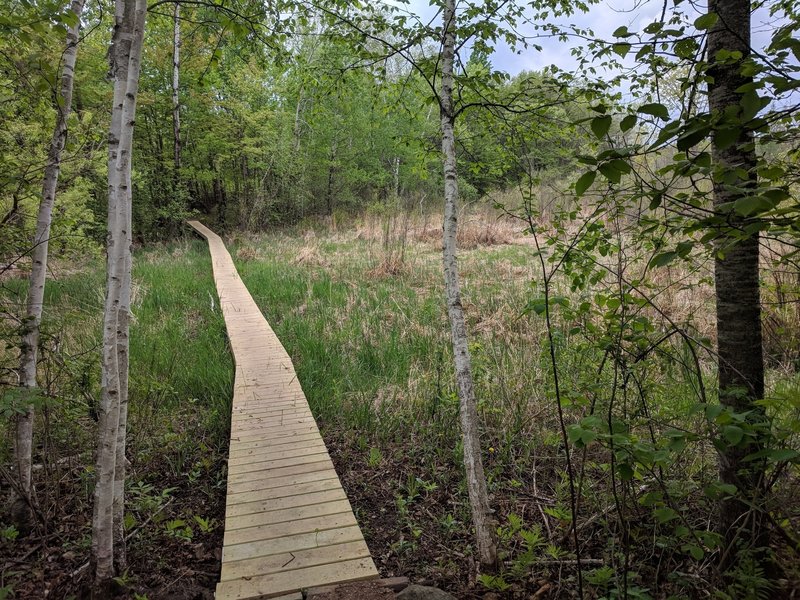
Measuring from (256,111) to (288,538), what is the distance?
19.1 meters

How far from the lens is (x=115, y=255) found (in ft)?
7.48

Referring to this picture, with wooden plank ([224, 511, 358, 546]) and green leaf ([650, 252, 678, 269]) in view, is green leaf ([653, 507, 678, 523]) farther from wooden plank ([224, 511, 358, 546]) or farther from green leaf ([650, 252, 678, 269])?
wooden plank ([224, 511, 358, 546])

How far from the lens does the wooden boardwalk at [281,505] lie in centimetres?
247

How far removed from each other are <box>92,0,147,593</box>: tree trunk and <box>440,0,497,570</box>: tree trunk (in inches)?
65.3

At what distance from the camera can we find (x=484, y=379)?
4.59 meters

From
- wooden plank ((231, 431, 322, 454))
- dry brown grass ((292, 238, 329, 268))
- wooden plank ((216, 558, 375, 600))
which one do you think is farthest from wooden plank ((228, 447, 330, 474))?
dry brown grass ((292, 238, 329, 268))

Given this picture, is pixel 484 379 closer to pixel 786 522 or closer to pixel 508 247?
pixel 786 522

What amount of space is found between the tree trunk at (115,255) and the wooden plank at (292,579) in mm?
665

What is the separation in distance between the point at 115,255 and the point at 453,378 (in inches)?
130

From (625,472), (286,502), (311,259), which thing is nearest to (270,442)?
(286,502)

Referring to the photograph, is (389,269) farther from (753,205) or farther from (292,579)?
(753,205)

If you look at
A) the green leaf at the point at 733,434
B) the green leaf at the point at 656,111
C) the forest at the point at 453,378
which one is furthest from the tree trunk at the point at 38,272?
the green leaf at the point at 733,434

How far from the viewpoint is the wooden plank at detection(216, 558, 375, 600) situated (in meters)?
2.34

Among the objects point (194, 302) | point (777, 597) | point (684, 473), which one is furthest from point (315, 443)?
point (194, 302)
